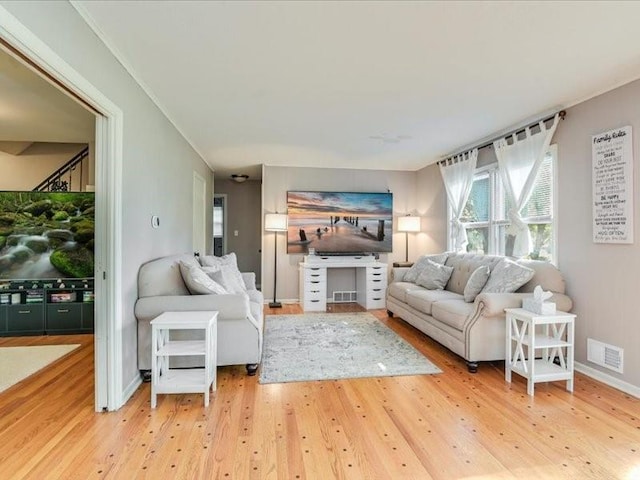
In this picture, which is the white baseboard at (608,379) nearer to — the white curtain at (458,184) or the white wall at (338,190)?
the white curtain at (458,184)

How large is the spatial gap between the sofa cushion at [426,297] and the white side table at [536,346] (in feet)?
2.73

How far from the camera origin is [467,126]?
372cm

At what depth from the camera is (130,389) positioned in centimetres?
246

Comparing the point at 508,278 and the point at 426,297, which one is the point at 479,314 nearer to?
the point at 508,278

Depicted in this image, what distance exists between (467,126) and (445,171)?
4.60 feet

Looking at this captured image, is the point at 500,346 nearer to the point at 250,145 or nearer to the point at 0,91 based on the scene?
the point at 250,145

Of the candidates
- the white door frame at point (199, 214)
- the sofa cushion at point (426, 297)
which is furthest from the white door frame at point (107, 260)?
the sofa cushion at point (426, 297)

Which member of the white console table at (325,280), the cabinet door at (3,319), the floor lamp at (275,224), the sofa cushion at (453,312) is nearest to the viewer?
the sofa cushion at (453,312)

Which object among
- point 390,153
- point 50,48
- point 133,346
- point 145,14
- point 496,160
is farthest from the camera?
point 390,153

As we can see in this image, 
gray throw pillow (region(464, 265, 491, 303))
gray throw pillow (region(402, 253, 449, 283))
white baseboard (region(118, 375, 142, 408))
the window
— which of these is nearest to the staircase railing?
white baseboard (region(118, 375, 142, 408))

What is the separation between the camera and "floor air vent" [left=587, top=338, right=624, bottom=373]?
2631 mm

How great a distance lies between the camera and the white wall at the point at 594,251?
2.54m

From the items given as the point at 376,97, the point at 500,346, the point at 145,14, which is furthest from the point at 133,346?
the point at 500,346

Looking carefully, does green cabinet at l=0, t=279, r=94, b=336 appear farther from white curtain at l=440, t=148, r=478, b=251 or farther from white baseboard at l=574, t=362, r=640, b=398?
white baseboard at l=574, t=362, r=640, b=398
